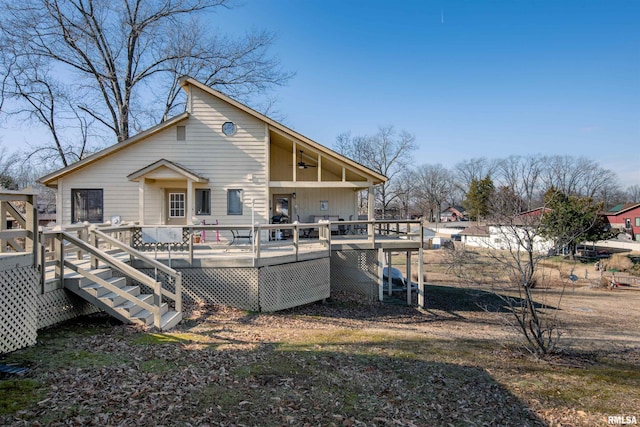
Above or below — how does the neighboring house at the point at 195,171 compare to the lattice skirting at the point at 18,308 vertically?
above

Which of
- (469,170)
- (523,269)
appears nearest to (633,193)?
(469,170)

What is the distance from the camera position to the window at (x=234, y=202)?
1386 cm

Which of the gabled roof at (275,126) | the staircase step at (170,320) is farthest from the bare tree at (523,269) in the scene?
the staircase step at (170,320)

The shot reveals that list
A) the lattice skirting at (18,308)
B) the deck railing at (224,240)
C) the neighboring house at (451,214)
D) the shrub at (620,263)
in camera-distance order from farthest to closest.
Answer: the neighboring house at (451,214)
the shrub at (620,263)
the deck railing at (224,240)
the lattice skirting at (18,308)

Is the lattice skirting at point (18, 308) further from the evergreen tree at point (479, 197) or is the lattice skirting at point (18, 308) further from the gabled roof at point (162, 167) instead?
the evergreen tree at point (479, 197)

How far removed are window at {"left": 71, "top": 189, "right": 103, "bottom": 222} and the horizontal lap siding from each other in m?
0.19

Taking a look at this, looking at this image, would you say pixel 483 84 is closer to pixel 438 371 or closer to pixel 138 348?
pixel 438 371

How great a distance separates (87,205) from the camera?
1352 centimetres

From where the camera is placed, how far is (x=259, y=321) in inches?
325

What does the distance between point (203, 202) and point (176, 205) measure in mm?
1133

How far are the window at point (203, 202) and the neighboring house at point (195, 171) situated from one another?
0.04 metres

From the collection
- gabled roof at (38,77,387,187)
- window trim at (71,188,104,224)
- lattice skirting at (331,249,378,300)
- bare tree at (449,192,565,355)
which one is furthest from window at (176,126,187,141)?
bare tree at (449,192,565,355)

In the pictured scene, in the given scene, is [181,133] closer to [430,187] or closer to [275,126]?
[275,126]

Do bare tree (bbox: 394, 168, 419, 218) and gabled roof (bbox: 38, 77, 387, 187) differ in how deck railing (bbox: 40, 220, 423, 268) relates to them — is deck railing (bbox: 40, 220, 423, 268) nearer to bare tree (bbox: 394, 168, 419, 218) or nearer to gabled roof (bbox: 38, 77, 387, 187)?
gabled roof (bbox: 38, 77, 387, 187)
